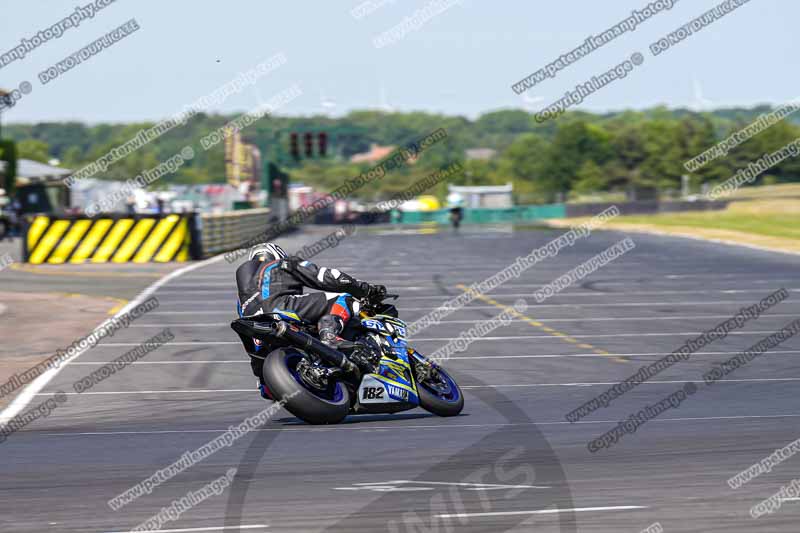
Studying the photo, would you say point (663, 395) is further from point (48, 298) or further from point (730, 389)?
point (48, 298)

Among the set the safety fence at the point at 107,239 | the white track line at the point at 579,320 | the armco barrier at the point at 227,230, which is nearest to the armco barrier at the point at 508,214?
the armco barrier at the point at 227,230

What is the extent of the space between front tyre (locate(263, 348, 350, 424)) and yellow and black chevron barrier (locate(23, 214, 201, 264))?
90.3ft

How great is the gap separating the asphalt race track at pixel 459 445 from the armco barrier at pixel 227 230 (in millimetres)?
20691

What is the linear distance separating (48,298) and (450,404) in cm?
1601

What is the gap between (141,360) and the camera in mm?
16438

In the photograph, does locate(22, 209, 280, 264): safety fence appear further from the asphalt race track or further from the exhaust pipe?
the exhaust pipe

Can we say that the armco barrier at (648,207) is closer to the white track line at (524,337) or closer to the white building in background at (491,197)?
the white building in background at (491,197)

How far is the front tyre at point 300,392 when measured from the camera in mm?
10492

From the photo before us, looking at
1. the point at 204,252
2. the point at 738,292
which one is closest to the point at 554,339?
the point at 738,292

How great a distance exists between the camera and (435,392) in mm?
11359

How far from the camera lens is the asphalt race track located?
7.35 meters

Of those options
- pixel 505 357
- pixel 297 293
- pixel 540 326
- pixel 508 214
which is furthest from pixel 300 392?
pixel 508 214

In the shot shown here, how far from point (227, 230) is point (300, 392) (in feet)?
115

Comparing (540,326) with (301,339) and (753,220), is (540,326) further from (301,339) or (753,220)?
(753,220)
